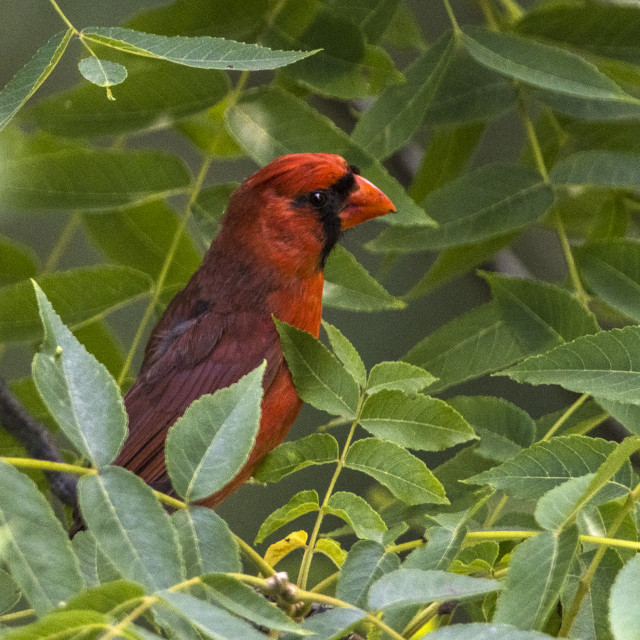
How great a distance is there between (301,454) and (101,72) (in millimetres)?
570

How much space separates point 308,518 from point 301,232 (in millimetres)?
1936

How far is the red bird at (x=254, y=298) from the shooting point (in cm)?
179

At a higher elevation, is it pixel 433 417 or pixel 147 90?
pixel 147 90

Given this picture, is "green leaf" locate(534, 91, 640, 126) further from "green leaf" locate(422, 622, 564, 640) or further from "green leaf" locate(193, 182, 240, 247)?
"green leaf" locate(422, 622, 564, 640)

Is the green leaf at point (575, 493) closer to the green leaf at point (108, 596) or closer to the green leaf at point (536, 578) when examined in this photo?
the green leaf at point (536, 578)

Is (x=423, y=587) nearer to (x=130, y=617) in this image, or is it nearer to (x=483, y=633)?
(x=483, y=633)

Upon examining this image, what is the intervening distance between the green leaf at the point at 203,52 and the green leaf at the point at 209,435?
0.43 metres

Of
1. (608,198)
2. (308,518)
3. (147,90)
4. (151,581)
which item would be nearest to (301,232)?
(147,90)

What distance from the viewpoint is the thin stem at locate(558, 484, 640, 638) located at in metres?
1.04

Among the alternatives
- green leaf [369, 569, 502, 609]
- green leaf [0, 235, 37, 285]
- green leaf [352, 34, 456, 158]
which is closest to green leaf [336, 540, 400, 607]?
green leaf [369, 569, 502, 609]

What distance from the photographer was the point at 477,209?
1.78 meters

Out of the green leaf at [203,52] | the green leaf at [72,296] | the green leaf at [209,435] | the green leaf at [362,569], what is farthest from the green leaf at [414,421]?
the green leaf at [72,296]

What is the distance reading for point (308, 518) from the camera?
146 inches

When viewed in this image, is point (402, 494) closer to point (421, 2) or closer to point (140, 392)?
point (140, 392)
